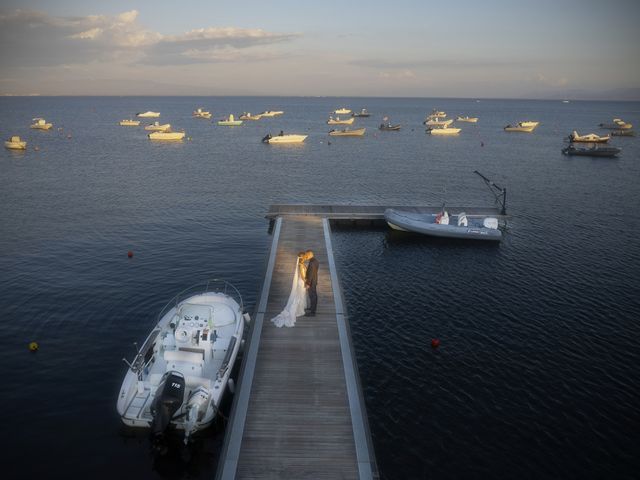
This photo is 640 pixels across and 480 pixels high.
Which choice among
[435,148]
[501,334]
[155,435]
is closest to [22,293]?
[155,435]

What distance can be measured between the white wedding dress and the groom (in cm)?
36

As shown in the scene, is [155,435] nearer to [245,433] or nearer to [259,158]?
[245,433]

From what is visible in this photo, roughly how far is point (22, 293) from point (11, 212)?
20997 millimetres

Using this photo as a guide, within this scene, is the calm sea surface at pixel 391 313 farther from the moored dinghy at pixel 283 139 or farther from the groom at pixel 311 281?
the moored dinghy at pixel 283 139

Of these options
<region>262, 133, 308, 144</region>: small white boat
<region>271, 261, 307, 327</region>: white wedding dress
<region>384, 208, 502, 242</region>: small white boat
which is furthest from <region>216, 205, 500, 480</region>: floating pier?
Result: <region>262, 133, 308, 144</region>: small white boat

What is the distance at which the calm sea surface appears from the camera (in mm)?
16047

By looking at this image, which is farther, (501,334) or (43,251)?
(43,251)

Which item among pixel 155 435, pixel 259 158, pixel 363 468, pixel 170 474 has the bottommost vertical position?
pixel 170 474

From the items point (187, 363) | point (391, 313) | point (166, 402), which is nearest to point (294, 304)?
point (187, 363)

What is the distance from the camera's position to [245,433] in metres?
13.4

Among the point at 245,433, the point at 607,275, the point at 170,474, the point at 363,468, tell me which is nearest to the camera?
the point at 363,468

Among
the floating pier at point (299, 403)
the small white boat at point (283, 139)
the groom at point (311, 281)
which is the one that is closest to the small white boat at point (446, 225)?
the floating pier at point (299, 403)

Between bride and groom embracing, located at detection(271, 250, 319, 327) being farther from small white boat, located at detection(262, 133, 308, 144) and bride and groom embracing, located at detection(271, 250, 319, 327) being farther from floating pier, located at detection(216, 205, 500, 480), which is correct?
small white boat, located at detection(262, 133, 308, 144)

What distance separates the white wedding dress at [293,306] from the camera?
62.5 feet
